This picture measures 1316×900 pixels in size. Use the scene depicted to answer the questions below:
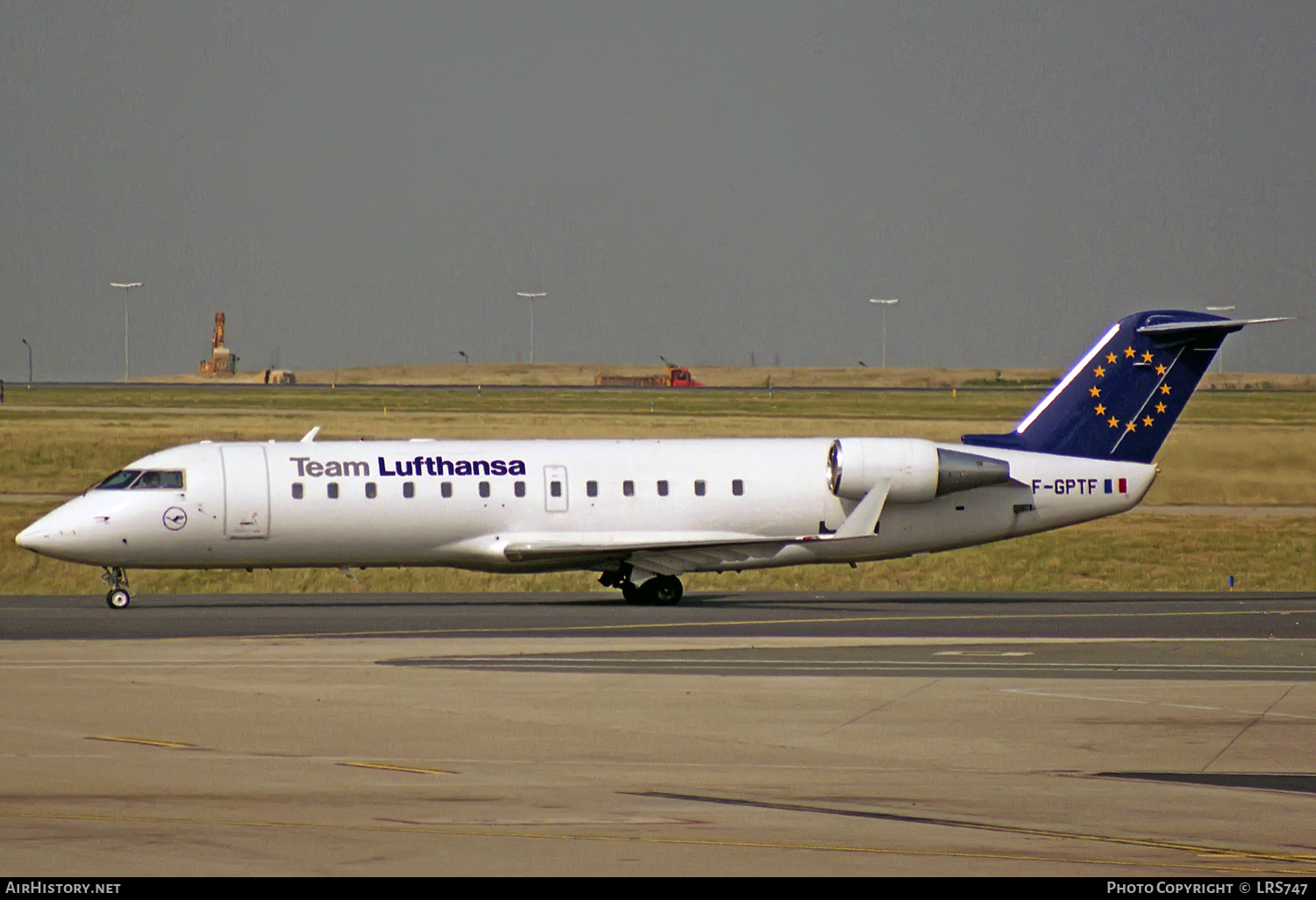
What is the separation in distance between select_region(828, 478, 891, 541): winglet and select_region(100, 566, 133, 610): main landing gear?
1281 cm

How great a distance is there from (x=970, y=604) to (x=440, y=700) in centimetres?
1554

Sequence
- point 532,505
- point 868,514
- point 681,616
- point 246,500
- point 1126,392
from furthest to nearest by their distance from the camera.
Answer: point 1126,392, point 868,514, point 532,505, point 246,500, point 681,616

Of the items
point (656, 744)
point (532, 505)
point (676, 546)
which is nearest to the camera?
point (656, 744)

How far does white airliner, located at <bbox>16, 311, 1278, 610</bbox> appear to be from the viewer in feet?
105

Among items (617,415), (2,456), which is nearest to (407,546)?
(2,456)

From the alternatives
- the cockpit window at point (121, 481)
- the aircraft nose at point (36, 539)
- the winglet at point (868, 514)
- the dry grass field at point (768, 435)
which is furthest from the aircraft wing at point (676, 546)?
the aircraft nose at point (36, 539)

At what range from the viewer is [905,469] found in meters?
33.4

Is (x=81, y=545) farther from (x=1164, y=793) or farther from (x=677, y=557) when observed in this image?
(x=1164, y=793)

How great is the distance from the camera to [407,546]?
32719mm

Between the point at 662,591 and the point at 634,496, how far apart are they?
6.01 feet

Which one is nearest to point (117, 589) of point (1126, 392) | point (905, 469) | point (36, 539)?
point (36, 539)

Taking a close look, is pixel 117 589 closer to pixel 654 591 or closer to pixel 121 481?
pixel 121 481

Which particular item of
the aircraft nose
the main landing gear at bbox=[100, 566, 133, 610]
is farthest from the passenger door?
the aircraft nose

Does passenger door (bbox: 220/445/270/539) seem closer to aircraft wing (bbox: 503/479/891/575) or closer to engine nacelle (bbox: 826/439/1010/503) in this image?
aircraft wing (bbox: 503/479/891/575)
